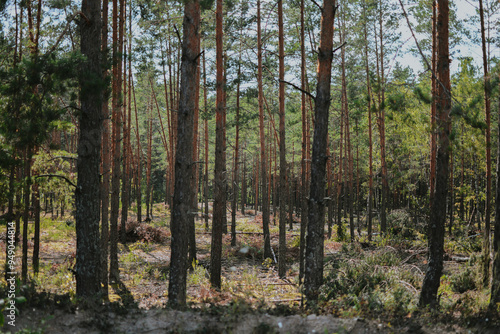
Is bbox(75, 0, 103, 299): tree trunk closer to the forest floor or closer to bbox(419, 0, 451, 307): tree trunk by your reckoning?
the forest floor

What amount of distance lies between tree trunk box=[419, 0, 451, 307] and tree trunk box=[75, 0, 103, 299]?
6.07 metres

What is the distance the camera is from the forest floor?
488 cm

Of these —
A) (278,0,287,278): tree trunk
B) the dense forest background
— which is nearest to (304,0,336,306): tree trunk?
the dense forest background

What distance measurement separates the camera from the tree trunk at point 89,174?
6559 millimetres

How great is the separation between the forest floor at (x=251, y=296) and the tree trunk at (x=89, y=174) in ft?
1.97

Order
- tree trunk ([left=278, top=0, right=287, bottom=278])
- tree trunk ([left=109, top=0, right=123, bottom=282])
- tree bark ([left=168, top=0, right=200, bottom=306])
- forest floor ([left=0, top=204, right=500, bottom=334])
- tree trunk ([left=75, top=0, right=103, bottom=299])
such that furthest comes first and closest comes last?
tree trunk ([left=278, top=0, right=287, bottom=278]) < tree trunk ([left=109, top=0, right=123, bottom=282]) < tree bark ([left=168, top=0, right=200, bottom=306]) < tree trunk ([left=75, top=0, right=103, bottom=299]) < forest floor ([left=0, top=204, right=500, bottom=334])

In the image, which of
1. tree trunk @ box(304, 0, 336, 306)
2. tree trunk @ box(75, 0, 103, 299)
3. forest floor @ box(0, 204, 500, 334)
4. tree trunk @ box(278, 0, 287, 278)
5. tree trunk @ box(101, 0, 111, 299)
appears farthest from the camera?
tree trunk @ box(278, 0, 287, 278)

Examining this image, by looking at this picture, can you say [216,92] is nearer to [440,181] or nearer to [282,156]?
[282,156]

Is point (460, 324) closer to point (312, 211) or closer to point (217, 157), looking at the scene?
point (312, 211)

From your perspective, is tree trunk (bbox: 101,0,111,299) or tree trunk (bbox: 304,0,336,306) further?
tree trunk (bbox: 101,0,111,299)

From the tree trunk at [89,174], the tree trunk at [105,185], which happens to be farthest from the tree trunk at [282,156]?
the tree trunk at [89,174]

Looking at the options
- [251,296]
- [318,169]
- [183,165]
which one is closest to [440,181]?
[318,169]

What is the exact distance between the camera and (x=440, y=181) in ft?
23.0

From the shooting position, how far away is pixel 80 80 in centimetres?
636
